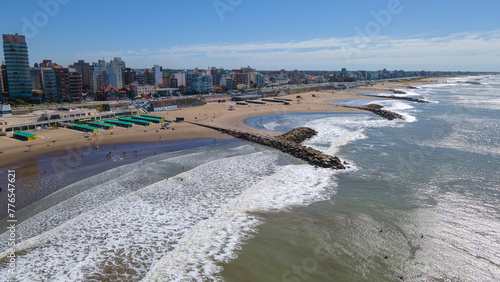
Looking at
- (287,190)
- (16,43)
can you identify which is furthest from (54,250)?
(16,43)

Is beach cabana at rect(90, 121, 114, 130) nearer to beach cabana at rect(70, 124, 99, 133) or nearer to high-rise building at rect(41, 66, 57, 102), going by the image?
beach cabana at rect(70, 124, 99, 133)

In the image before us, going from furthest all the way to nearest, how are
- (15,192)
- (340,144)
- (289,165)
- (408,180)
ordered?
(340,144) < (289,165) < (408,180) < (15,192)

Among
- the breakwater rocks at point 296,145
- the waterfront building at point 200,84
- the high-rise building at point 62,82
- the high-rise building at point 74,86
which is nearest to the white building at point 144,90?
the high-rise building at point 74,86

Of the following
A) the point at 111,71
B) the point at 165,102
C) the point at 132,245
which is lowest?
the point at 132,245

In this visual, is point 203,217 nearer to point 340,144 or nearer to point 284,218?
point 284,218

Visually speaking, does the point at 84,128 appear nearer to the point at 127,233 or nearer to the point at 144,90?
the point at 127,233
